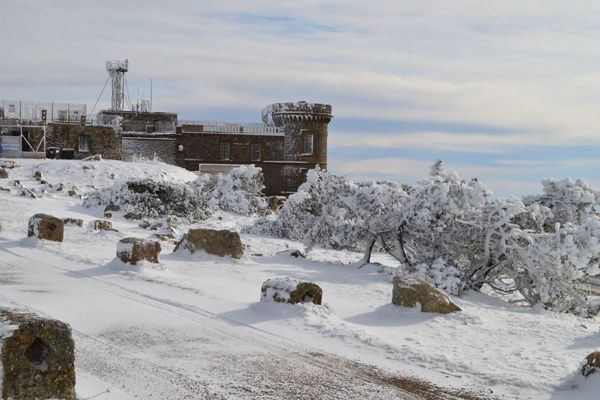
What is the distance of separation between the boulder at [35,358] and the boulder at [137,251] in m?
7.27

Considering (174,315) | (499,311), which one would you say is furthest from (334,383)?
(499,311)

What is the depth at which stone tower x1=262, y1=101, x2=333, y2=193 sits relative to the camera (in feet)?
155

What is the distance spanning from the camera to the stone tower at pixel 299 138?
47219mm

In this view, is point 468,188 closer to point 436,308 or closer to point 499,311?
point 499,311

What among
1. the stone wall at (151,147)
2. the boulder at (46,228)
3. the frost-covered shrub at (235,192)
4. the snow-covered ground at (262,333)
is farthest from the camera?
the stone wall at (151,147)

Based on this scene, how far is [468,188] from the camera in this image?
1456 centimetres

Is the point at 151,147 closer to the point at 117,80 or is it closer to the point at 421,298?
the point at 117,80

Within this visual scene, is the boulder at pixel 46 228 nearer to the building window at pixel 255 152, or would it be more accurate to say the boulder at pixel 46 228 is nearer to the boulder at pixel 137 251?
the boulder at pixel 137 251

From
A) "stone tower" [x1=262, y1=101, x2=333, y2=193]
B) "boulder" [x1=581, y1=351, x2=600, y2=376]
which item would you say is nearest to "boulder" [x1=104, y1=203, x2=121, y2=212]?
"boulder" [x1=581, y1=351, x2=600, y2=376]

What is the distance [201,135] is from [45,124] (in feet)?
35.3

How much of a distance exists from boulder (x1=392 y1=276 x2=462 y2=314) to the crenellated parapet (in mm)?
37427

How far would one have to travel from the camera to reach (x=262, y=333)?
8.45 metres

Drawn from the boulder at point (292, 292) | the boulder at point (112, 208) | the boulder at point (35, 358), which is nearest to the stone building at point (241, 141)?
the boulder at point (112, 208)

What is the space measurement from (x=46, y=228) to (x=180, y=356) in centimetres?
942
